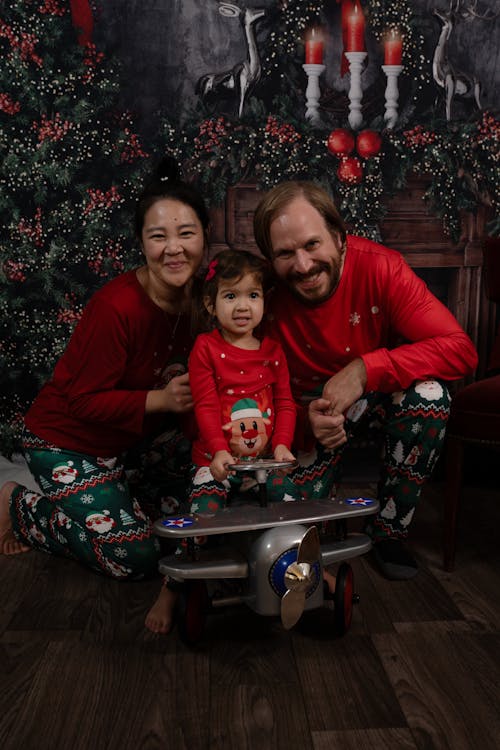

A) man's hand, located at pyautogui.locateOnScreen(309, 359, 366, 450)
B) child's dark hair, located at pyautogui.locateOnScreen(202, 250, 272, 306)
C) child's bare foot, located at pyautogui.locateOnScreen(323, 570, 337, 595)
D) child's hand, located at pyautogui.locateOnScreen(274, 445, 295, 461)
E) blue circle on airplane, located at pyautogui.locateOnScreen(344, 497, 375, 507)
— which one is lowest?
child's bare foot, located at pyautogui.locateOnScreen(323, 570, 337, 595)

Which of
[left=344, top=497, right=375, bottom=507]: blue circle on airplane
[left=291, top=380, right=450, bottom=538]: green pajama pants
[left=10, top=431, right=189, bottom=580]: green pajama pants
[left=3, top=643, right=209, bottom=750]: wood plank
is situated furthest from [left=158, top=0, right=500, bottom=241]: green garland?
[left=3, top=643, right=209, bottom=750]: wood plank

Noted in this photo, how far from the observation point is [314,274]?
1905 millimetres

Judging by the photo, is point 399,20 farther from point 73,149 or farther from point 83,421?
point 83,421

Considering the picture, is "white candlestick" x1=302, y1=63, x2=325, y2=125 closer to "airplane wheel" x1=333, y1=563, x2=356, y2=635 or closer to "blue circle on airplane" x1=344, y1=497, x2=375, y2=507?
"blue circle on airplane" x1=344, y1=497, x2=375, y2=507

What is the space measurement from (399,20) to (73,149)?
3.82 feet

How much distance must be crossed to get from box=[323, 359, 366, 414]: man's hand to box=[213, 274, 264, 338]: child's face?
0.25 metres

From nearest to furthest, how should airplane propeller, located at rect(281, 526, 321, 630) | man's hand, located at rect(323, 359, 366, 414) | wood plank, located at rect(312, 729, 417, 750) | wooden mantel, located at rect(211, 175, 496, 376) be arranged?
wood plank, located at rect(312, 729, 417, 750), airplane propeller, located at rect(281, 526, 321, 630), man's hand, located at rect(323, 359, 366, 414), wooden mantel, located at rect(211, 175, 496, 376)

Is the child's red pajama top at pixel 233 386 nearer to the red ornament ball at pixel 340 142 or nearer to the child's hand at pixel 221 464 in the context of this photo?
the child's hand at pixel 221 464

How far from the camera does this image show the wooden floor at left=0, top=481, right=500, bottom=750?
1369 mm

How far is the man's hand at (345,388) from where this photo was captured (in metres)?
1.89

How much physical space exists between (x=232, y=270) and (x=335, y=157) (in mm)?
1132

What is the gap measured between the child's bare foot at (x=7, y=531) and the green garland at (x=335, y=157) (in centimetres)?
117

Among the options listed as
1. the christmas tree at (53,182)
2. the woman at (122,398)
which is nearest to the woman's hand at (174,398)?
the woman at (122,398)

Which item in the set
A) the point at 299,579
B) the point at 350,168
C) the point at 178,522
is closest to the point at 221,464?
the point at 178,522
